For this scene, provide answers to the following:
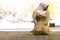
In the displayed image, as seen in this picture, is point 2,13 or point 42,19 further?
point 2,13

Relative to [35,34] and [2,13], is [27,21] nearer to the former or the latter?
[2,13]

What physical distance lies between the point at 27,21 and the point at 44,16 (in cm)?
208

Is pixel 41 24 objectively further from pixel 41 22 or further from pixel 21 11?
pixel 21 11

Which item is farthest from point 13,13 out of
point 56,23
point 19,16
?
point 56,23

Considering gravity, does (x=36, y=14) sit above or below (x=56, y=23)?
above

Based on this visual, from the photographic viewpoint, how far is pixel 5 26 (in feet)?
24.6

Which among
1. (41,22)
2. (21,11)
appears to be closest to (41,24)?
(41,22)

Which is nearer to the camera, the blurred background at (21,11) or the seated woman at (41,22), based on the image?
the seated woman at (41,22)

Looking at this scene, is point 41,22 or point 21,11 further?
point 21,11

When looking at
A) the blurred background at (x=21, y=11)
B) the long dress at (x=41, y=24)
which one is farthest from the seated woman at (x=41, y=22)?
the blurred background at (x=21, y=11)

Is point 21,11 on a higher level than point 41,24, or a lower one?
higher

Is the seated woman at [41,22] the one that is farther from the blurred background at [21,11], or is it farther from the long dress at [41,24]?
the blurred background at [21,11]

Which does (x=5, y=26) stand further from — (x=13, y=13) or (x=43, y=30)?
(x=43, y=30)

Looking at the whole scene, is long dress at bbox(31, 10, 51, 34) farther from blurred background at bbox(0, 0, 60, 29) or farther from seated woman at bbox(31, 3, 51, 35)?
blurred background at bbox(0, 0, 60, 29)
